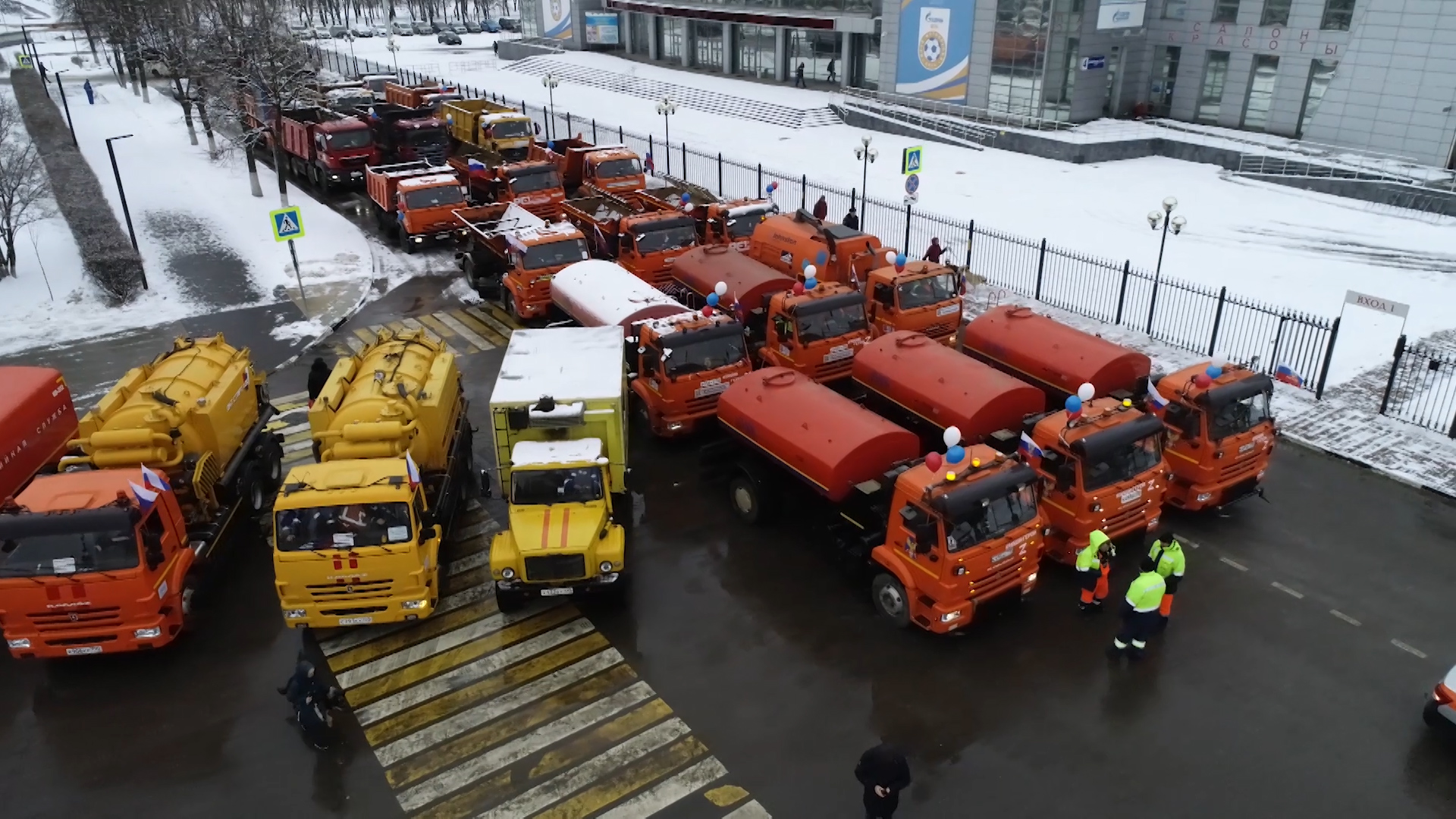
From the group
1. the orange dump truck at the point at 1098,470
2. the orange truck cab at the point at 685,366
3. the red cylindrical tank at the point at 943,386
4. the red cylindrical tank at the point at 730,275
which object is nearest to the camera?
the orange dump truck at the point at 1098,470

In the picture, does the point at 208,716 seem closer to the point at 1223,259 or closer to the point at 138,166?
the point at 1223,259

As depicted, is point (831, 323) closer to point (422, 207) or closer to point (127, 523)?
point (127, 523)

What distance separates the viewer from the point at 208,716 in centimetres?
1166

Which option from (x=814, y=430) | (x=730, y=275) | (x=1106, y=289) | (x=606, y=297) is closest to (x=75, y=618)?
(x=814, y=430)

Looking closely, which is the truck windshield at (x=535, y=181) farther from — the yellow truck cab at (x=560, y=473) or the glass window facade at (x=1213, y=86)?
the glass window facade at (x=1213, y=86)

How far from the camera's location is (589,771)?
10773mm

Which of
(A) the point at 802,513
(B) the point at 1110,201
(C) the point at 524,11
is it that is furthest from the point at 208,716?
(C) the point at 524,11

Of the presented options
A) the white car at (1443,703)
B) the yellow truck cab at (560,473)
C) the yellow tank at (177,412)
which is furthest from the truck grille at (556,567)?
the white car at (1443,703)

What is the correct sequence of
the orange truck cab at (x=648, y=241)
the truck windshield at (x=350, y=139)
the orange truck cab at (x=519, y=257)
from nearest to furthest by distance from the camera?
the orange truck cab at (x=519, y=257) → the orange truck cab at (x=648, y=241) → the truck windshield at (x=350, y=139)

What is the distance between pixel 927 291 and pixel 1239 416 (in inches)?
282

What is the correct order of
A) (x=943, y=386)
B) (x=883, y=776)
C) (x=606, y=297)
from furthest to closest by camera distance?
(x=606, y=297), (x=943, y=386), (x=883, y=776)

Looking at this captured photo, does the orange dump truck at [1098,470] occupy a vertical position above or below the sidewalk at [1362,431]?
above

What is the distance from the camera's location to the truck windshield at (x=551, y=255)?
23.9 metres

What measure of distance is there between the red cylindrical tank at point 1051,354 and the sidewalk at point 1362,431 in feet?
12.8
